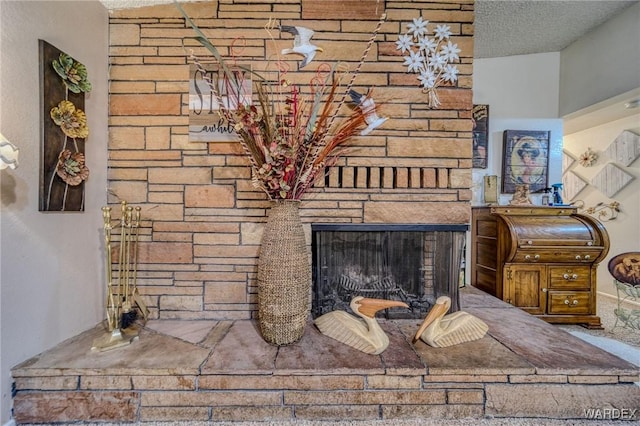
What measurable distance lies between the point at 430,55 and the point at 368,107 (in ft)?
1.70

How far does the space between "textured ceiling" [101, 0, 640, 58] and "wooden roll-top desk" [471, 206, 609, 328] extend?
1671 millimetres

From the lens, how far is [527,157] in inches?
105

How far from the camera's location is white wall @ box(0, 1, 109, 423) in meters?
1.08

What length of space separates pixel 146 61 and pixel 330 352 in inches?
78.0

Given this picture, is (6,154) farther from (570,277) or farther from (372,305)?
(570,277)

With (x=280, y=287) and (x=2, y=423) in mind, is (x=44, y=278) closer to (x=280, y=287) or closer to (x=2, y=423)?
(x=2, y=423)

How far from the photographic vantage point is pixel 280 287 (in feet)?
4.04

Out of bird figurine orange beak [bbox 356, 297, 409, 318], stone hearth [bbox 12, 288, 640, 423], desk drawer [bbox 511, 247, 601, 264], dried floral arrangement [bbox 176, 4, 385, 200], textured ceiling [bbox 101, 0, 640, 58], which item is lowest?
stone hearth [bbox 12, 288, 640, 423]

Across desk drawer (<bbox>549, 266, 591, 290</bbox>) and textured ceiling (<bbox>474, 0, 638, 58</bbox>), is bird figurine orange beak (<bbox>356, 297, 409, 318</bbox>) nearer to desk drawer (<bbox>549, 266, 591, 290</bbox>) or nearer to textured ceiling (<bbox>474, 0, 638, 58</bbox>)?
desk drawer (<bbox>549, 266, 591, 290</bbox>)

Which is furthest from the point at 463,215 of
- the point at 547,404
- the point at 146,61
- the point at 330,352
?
the point at 146,61

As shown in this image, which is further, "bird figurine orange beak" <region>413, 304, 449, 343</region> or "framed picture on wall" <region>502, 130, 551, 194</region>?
"framed picture on wall" <region>502, 130, 551, 194</region>

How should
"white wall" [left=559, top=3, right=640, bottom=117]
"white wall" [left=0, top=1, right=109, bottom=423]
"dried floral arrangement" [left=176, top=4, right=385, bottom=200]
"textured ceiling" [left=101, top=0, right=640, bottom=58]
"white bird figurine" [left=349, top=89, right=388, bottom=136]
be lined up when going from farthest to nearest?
"white wall" [left=559, top=3, right=640, bottom=117], "textured ceiling" [left=101, top=0, right=640, bottom=58], "white bird figurine" [left=349, top=89, right=388, bottom=136], "dried floral arrangement" [left=176, top=4, right=385, bottom=200], "white wall" [left=0, top=1, right=109, bottom=423]

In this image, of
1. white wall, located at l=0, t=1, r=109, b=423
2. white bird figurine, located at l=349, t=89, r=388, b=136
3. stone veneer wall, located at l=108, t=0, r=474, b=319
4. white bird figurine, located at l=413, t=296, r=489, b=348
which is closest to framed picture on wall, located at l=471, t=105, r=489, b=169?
stone veneer wall, located at l=108, t=0, r=474, b=319

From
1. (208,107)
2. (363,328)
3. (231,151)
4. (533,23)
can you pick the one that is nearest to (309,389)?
(363,328)
